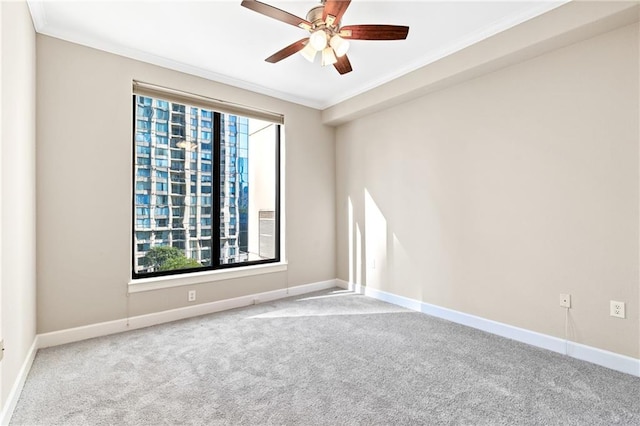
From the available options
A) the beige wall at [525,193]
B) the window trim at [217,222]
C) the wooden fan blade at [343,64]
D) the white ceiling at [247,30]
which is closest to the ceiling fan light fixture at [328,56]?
the wooden fan blade at [343,64]

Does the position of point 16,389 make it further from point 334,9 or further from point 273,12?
point 334,9

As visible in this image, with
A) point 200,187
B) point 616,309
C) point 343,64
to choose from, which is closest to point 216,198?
point 200,187

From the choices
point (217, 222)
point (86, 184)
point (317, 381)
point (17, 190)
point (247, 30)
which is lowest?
point (317, 381)

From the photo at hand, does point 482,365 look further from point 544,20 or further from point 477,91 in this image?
point 544,20

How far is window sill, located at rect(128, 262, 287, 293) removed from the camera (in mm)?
3101

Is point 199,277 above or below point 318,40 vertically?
below

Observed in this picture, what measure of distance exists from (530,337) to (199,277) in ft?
10.5

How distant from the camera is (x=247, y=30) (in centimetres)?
270

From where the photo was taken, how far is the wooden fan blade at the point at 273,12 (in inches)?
74.0

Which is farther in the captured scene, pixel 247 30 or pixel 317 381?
pixel 247 30

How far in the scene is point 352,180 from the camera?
448cm

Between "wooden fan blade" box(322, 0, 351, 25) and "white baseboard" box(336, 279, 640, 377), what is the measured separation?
9.39 ft

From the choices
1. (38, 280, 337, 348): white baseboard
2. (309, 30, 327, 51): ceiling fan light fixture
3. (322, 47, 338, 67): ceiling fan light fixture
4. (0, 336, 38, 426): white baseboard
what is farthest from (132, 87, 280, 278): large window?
(309, 30, 327, 51): ceiling fan light fixture

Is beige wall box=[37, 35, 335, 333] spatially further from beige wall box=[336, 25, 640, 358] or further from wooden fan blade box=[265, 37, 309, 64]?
beige wall box=[336, 25, 640, 358]
